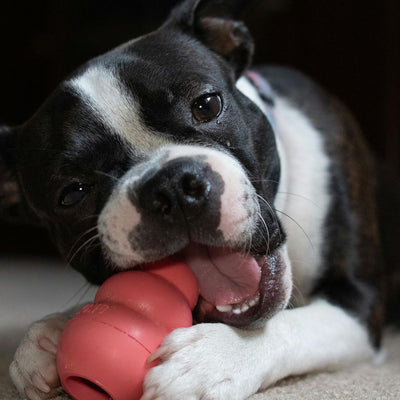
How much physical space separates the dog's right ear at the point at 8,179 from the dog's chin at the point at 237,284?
0.86m

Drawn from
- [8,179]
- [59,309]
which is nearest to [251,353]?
[8,179]

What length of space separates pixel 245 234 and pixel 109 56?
0.75 m

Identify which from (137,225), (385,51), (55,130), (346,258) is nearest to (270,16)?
(385,51)

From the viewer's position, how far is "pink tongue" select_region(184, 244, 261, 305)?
1735 mm

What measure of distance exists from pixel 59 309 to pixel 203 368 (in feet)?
5.32

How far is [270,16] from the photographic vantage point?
15.8 feet

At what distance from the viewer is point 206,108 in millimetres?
1939

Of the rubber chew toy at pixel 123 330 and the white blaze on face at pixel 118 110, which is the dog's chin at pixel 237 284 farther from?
the white blaze on face at pixel 118 110

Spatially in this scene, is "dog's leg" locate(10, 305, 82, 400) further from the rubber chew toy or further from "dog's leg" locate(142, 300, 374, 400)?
"dog's leg" locate(142, 300, 374, 400)

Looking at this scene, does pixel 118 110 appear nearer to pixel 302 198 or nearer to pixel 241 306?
pixel 241 306

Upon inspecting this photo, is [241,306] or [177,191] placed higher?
[177,191]

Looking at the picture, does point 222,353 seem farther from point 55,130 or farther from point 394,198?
point 394,198

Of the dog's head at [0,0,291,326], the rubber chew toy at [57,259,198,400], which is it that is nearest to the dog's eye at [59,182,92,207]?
the dog's head at [0,0,291,326]

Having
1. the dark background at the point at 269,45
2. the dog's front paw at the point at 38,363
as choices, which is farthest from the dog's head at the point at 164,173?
the dark background at the point at 269,45
